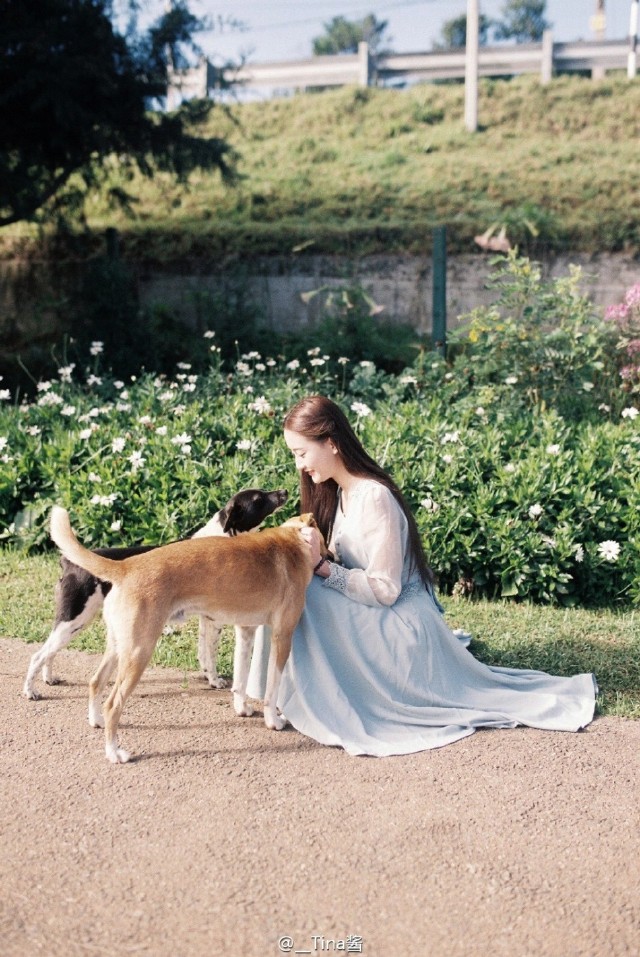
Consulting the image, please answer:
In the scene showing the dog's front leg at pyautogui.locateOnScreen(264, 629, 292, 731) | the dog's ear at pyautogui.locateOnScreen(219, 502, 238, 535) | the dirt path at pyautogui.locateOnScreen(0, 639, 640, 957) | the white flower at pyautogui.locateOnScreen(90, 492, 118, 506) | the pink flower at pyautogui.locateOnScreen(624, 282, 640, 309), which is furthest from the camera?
the pink flower at pyautogui.locateOnScreen(624, 282, 640, 309)

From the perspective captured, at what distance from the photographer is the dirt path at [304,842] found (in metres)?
2.68

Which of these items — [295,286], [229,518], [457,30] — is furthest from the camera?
[457,30]

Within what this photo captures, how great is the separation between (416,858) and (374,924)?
385mm

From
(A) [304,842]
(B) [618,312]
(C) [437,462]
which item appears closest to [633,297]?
(B) [618,312]

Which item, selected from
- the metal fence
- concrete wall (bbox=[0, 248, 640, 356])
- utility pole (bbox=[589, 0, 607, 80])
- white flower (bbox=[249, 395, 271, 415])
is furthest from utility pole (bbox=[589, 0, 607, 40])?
white flower (bbox=[249, 395, 271, 415])

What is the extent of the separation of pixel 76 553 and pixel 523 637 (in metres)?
2.52

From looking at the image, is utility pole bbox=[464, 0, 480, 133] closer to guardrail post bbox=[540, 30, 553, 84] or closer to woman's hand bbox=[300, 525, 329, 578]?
guardrail post bbox=[540, 30, 553, 84]

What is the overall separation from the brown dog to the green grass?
2.95 feet

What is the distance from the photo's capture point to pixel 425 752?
3.82m

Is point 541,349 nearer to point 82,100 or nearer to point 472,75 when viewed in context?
point 82,100

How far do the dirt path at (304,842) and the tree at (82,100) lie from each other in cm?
700

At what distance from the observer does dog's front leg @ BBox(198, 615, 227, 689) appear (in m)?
4.48

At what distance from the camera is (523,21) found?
148 feet

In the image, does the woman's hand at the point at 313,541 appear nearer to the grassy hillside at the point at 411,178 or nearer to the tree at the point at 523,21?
the grassy hillside at the point at 411,178
